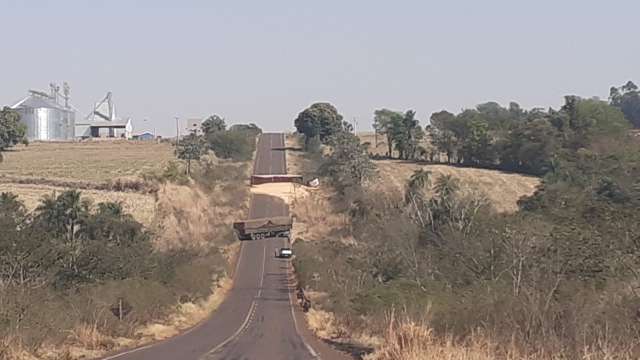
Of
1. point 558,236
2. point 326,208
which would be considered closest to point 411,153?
point 326,208

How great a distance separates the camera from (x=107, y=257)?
1638 inches

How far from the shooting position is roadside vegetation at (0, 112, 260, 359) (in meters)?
25.8

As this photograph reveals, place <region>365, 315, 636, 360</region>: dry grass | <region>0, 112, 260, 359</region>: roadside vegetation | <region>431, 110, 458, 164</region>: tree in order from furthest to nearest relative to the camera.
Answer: <region>431, 110, 458, 164</region>: tree
<region>0, 112, 260, 359</region>: roadside vegetation
<region>365, 315, 636, 360</region>: dry grass

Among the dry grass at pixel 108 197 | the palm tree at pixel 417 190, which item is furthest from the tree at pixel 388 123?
the dry grass at pixel 108 197

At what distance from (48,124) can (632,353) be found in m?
191

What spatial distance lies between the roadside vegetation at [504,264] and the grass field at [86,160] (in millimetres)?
24451

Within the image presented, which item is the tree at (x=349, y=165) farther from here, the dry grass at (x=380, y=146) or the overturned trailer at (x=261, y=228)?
the dry grass at (x=380, y=146)

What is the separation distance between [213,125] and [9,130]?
4949cm

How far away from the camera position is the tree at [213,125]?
6806 inches

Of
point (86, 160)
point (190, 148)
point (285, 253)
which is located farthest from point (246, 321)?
point (86, 160)

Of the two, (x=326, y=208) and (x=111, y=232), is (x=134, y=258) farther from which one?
(x=326, y=208)

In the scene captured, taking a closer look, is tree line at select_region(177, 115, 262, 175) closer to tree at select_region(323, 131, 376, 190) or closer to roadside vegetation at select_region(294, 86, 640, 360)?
tree at select_region(323, 131, 376, 190)

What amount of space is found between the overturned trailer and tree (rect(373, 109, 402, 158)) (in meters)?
40.4

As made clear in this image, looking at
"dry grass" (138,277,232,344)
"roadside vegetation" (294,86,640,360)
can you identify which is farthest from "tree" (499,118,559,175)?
"dry grass" (138,277,232,344)
